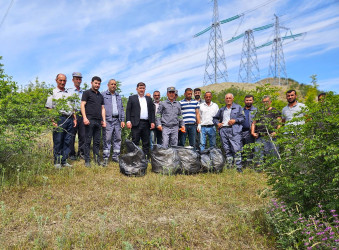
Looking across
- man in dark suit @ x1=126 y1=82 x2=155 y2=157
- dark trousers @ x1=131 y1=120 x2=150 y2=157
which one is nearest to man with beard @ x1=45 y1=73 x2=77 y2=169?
man in dark suit @ x1=126 y1=82 x2=155 y2=157

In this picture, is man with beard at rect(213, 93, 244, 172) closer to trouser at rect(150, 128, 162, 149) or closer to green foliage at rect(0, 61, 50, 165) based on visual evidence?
trouser at rect(150, 128, 162, 149)

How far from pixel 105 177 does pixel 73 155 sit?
6.78 feet

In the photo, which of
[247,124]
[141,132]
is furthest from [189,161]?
[247,124]

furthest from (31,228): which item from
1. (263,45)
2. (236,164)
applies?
(263,45)

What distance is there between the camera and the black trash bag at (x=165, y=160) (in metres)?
5.21

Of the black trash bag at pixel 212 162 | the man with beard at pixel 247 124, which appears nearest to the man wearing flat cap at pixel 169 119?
the black trash bag at pixel 212 162

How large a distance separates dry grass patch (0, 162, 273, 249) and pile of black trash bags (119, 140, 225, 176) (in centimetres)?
27

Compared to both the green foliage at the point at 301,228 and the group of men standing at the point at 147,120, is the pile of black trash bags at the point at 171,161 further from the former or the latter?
the green foliage at the point at 301,228

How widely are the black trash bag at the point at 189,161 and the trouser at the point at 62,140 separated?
8.12 ft

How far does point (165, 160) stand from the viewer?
5.28 meters

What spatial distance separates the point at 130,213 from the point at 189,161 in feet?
7.44

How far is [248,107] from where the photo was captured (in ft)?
20.4

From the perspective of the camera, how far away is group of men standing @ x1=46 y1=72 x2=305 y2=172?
5.37 m

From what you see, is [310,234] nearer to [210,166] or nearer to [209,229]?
[209,229]
